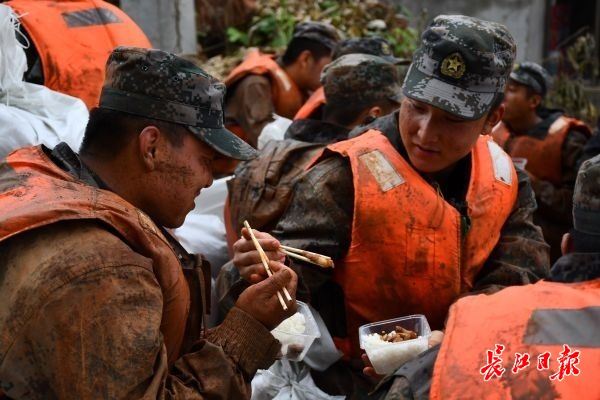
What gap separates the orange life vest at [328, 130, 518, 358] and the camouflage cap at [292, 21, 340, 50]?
425 cm

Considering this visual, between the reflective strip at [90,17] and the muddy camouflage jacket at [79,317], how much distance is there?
3.16 meters

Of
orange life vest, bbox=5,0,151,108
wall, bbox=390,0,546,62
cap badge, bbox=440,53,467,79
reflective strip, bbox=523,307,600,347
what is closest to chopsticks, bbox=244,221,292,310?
reflective strip, bbox=523,307,600,347

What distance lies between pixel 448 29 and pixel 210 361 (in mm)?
1704

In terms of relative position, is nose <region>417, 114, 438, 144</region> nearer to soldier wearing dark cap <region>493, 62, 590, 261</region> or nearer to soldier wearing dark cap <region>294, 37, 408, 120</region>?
soldier wearing dark cap <region>294, 37, 408, 120</region>

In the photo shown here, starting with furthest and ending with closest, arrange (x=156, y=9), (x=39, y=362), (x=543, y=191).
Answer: (x=156, y=9), (x=543, y=191), (x=39, y=362)

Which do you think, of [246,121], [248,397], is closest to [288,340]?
[248,397]

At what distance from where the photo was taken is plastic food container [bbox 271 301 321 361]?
320 centimetres

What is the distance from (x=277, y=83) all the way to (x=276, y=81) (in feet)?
0.07

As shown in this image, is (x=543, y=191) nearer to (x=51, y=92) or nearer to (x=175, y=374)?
(x=51, y=92)

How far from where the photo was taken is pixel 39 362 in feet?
6.89

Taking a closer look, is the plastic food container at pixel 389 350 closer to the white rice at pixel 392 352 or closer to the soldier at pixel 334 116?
the white rice at pixel 392 352

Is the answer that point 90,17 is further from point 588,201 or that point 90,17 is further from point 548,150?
point 548,150

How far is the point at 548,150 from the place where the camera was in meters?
7.06

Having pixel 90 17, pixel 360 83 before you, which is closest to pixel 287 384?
pixel 360 83
